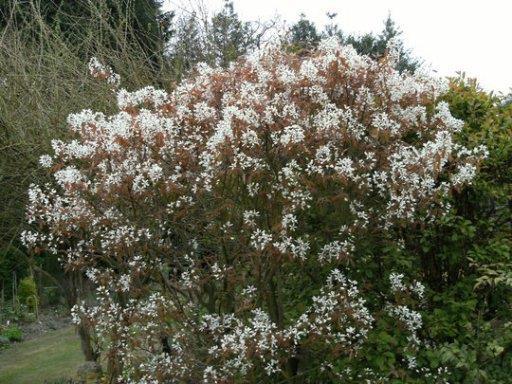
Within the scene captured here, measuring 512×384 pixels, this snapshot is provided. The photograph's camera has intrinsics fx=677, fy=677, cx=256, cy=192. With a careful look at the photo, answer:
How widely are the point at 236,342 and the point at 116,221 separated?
3.86 ft

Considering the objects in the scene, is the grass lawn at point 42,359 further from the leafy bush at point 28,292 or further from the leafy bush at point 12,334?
the leafy bush at point 28,292

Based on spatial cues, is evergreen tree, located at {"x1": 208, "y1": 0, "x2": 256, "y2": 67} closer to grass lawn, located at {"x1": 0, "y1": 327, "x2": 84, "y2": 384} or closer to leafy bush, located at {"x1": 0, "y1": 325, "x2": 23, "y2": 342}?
grass lawn, located at {"x1": 0, "y1": 327, "x2": 84, "y2": 384}

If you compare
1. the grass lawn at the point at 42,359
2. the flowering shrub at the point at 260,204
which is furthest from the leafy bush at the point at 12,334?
the flowering shrub at the point at 260,204

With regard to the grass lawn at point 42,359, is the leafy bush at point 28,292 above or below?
above

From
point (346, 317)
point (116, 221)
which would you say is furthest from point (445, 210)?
point (116, 221)

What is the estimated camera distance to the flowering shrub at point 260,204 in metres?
4.30

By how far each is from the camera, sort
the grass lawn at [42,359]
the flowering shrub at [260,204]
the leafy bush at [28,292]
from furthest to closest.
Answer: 1. the leafy bush at [28,292]
2. the grass lawn at [42,359]
3. the flowering shrub at [260,204]

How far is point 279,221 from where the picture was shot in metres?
4.42

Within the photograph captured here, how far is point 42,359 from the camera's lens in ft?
36.0

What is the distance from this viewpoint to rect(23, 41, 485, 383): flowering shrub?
14.1 feet

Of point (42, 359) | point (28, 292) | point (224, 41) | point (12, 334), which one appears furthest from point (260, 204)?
point (28, 292)

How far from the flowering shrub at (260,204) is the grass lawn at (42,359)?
5.06 meters

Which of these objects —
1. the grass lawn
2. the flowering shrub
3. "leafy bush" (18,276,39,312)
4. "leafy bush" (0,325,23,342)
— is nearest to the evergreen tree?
the flowering shrub

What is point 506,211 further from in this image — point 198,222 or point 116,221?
point 116,221
